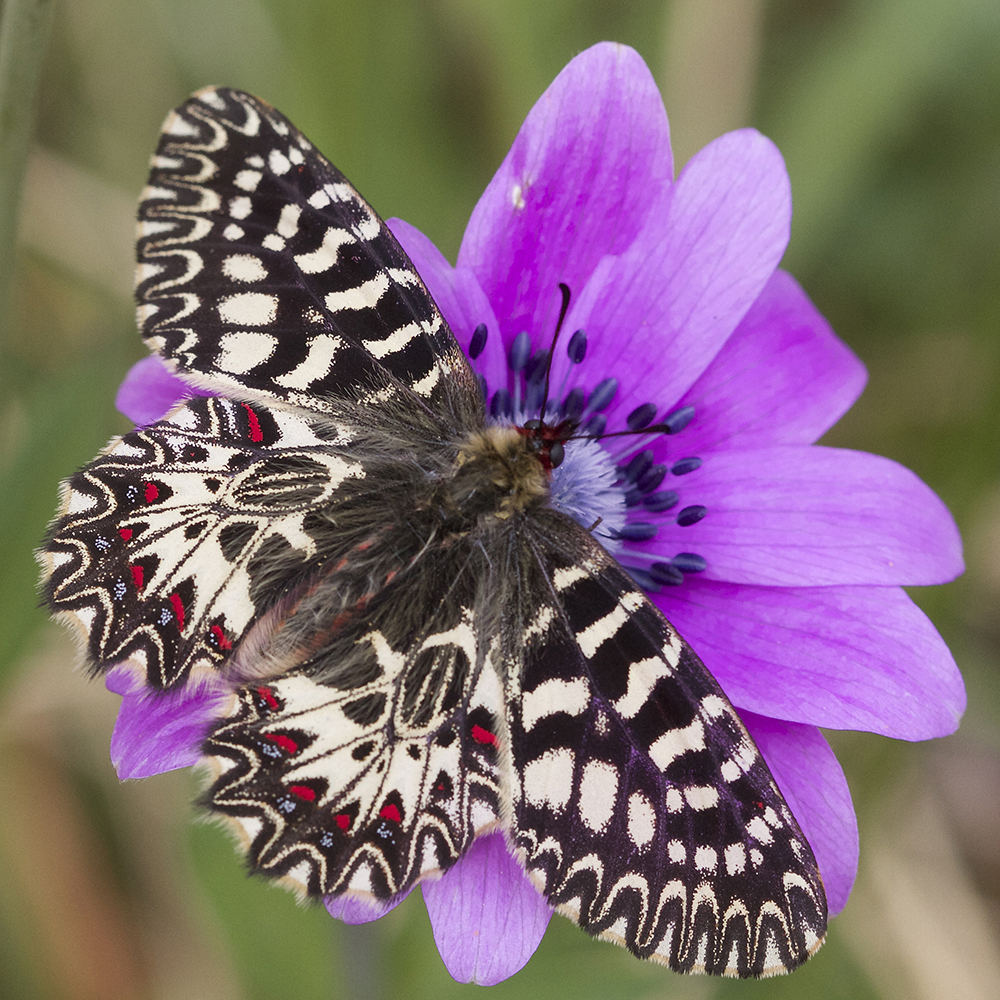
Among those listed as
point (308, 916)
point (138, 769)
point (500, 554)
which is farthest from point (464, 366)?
point (308, 916)

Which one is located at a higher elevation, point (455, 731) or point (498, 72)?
point (498, 72)

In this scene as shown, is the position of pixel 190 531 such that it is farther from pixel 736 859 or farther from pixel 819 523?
pixel 819 523

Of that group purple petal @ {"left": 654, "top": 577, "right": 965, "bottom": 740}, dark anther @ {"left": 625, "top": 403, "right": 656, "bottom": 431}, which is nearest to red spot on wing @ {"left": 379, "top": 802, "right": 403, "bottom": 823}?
purple petal @ {"left": 654, "top": 577, "right": 965, "bottom": 740}

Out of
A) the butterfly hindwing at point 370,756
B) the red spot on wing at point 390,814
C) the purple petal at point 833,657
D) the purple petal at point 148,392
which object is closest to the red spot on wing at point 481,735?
the butterfly hindwing at point 370,756

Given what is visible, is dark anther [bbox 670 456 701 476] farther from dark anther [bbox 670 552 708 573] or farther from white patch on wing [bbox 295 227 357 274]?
white patch on wing [bbox 295 227 357 274]

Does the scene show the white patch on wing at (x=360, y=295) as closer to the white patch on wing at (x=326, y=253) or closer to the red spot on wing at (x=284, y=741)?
the white patch on wing at (x=326, y=253)

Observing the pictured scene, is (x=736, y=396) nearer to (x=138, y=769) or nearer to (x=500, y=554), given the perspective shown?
(x=500, y=554)

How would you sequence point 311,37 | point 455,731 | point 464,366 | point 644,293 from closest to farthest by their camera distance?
point 455,731 < point 464,366 < point 644,293 < point 311,37
